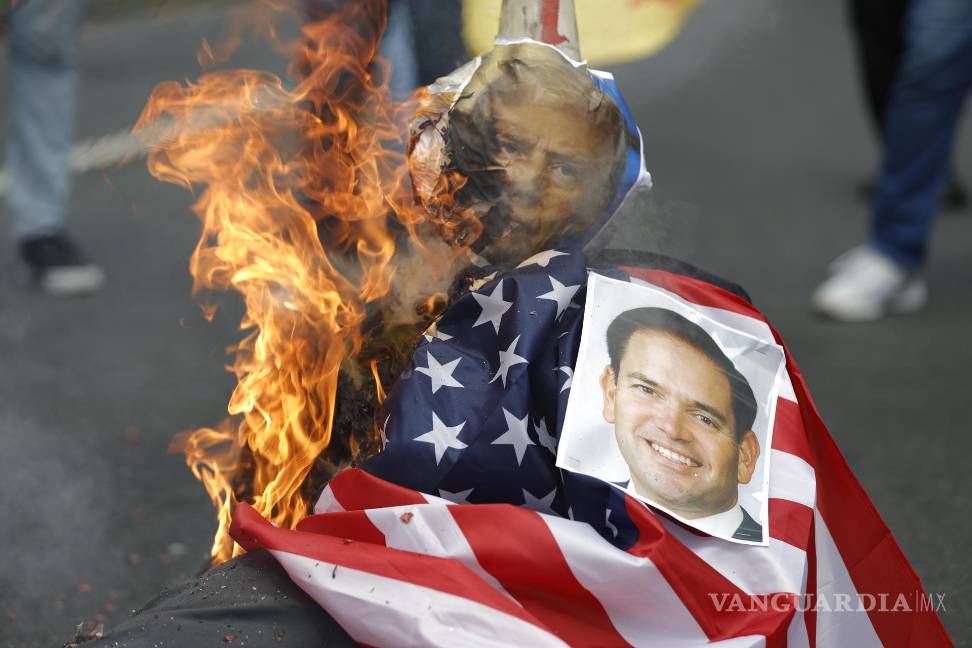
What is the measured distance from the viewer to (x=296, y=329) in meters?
2.18

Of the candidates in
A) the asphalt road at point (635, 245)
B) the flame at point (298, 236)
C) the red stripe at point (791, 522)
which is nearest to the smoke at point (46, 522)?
the asphalt road at point (635, 245)

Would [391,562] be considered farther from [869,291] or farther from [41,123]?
[41,123]

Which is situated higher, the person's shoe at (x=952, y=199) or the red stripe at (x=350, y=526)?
the red stripe at (x=350, y=526)

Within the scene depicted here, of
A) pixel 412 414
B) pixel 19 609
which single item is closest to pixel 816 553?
pixel 412 414

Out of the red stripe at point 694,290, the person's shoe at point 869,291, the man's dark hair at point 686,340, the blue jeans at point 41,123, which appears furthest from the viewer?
the blue jeans at point 41,123

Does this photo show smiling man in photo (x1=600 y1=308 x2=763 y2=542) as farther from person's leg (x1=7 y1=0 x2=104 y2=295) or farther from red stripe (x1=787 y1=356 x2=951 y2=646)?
person's leg (x1=7 y1=0 x2=104 y2=295)

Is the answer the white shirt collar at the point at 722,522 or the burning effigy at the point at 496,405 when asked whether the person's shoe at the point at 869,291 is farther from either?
the white shirt collar at the point at 722,522

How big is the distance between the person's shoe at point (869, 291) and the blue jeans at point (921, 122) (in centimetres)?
5

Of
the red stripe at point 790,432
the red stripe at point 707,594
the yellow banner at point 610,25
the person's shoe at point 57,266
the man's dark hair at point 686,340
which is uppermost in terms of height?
the yellow banner at point 610,25

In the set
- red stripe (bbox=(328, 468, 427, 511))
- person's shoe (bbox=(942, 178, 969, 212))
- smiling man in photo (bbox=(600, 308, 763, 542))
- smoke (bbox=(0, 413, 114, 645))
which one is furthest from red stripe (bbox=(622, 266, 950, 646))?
person's shoe (bbox=(942, 178, 969, 212))

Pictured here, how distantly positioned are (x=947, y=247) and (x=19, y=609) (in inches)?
151

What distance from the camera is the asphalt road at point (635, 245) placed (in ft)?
9.93

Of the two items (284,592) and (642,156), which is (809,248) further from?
(284,592)

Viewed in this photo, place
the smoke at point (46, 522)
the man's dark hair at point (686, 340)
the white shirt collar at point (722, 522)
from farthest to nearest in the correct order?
the smoke at point (46, 522)
the man's dark hair at point (686, 340)
the white shirt collar at point (722, 522)
